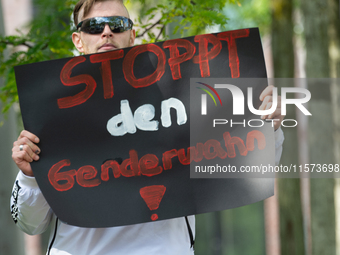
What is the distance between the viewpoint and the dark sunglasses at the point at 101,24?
204 cm

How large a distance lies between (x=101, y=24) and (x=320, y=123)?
395 cm

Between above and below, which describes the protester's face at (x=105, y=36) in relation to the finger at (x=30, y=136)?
above

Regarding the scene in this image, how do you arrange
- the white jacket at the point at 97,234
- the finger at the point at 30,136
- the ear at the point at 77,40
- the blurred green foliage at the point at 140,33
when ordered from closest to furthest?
1. the white jacket at the point at 97,234
2. the finger at the point at 30,136
3. the ear at the point at 77,40
4. the blurred green foliage at the point at 140,33

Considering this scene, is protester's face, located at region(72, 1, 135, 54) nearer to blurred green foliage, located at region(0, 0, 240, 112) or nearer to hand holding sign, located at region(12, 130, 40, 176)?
hand holding sign, located at region(12, 130, 40, 176)

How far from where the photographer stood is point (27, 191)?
1.80 m

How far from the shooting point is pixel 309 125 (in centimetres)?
530

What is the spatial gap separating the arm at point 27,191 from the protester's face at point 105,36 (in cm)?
57

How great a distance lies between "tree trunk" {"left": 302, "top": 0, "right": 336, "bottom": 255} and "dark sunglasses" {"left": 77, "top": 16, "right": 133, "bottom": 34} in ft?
12.0

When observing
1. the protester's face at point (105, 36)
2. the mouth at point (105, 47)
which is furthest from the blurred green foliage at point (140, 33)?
the mouth at point (105, 47)

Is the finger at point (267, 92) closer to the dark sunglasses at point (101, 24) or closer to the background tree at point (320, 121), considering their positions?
the dark sunglasses at point (101, 24)

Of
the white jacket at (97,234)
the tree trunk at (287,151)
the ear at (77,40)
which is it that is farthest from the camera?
the tree trunk at (287,151)

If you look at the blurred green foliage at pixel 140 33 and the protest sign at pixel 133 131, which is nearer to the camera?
the protest sign at pixel 133 131

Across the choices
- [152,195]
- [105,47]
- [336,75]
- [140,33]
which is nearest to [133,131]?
[152,195]

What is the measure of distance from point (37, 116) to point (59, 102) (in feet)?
0.41
